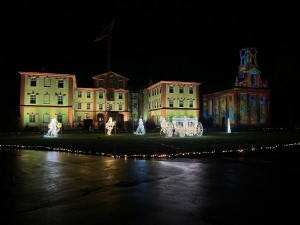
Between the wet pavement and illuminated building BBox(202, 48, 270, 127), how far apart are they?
53.8 metres

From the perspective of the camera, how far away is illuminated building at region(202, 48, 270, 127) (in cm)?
6438

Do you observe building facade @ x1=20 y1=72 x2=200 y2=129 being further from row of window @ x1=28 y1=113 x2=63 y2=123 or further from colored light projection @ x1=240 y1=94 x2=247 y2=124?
colored light projection @ x1=240 y1=94 x2=247 y2=124

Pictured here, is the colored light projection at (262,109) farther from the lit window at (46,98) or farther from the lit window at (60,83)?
the lit window at (46,98)

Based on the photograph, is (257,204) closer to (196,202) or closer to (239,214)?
(239,214)

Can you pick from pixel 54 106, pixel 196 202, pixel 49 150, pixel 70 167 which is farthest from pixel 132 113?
pixel 196 202

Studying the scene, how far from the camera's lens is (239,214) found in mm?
6074

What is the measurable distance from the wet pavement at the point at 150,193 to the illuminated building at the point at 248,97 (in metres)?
53.8

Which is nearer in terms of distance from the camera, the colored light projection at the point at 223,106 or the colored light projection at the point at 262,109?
the colored light projection at the point at 262,109

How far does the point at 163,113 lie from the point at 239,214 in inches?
2231

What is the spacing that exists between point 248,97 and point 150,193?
6229cm

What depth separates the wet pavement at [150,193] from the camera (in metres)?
5.91

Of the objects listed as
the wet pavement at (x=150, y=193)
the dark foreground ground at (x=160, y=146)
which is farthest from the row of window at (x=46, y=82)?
the wet pavement at (x=150, y=193)

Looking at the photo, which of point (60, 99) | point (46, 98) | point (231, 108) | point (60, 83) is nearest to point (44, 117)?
point (46, 98)

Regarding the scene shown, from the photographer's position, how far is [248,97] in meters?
65.7
